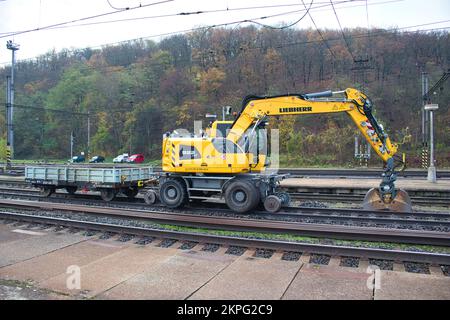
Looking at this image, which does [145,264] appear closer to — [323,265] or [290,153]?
[323,265]

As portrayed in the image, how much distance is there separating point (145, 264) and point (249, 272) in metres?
1.86

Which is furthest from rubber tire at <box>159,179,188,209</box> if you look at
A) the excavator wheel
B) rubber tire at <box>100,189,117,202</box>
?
rubber tire at <box>100,189,117,202</box>

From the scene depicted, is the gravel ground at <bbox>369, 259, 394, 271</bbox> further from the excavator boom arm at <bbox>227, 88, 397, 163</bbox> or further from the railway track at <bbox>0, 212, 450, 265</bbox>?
the excavator boom arm at <bbox>227, 88, 397, 163</bbox>

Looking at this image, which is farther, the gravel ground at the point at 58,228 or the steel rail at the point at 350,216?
the steel rail at the point at 350,216

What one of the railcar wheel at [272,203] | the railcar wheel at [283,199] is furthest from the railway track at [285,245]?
the railcar wheel at [283,199]

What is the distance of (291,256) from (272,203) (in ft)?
16.5

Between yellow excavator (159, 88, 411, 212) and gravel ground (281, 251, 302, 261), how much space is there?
4.57m

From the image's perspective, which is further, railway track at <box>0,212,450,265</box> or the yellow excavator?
the yellow excavator

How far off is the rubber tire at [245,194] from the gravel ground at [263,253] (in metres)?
4.35

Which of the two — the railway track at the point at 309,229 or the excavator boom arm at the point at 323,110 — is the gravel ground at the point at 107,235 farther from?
the excavator boom arm at the point at 323,110

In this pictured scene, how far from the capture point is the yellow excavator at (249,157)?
465 inches

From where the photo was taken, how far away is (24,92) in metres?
68.2

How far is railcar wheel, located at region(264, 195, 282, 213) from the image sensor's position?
1208cm
